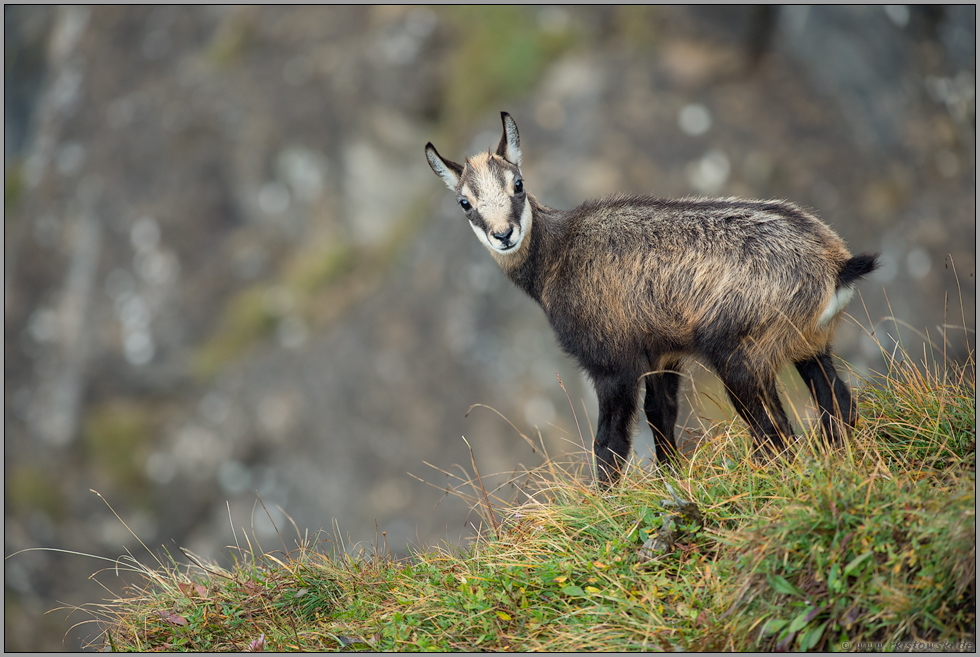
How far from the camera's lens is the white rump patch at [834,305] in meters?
4.56

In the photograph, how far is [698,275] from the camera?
4.77 metres

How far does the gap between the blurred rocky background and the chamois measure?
662cm

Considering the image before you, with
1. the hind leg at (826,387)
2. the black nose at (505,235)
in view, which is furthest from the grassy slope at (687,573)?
the black nose at (505,235)

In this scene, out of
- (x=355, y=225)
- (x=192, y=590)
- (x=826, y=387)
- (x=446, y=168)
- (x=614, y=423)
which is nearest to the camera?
(x=192, y=590)

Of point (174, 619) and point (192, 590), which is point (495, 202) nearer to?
point (192, 590)

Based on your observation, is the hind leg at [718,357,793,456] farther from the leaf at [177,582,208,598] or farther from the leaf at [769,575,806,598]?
the leaf at [177,582,208,598]

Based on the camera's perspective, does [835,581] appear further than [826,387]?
No

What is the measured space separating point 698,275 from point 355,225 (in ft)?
40.5

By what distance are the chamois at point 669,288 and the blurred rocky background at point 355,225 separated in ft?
21.7

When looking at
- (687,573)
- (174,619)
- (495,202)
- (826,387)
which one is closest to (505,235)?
(495,202)

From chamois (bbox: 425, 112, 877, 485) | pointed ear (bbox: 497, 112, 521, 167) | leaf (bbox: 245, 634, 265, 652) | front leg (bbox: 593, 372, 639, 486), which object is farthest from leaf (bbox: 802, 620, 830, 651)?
pointed ear (bbox: 497, 112, 521, 167)

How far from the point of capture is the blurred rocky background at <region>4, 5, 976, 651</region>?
1316cm

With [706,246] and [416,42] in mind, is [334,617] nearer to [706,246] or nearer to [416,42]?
[706,246]

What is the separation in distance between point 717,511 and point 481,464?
8.94 m
